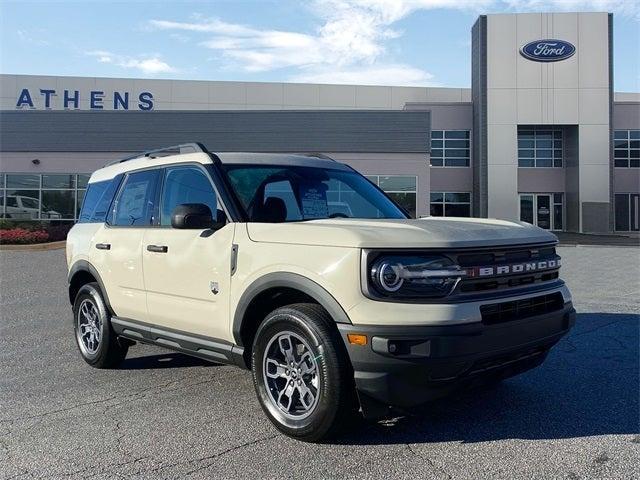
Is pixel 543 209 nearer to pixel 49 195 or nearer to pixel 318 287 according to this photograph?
pixel 49 195

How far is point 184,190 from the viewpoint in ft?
15.4

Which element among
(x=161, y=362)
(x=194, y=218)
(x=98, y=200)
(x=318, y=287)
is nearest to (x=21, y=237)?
(x=98, y=200)

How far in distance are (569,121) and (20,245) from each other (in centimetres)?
3010

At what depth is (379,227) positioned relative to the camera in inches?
142

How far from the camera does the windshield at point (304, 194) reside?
440 centimetres

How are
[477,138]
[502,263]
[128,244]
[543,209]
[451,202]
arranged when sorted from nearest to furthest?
[502,263], [128,244], [477,138], [543,209], [451,202]

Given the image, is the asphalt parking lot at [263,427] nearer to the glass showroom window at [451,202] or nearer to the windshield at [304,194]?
the windshield at [304,194]

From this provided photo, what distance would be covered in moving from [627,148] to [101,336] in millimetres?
37124

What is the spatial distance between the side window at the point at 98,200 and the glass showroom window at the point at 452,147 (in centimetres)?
3160

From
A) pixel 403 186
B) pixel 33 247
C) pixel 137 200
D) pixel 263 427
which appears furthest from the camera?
pixel 403 186

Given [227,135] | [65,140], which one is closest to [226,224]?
[227,135]

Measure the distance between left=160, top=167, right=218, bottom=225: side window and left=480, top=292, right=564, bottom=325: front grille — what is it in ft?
7.09

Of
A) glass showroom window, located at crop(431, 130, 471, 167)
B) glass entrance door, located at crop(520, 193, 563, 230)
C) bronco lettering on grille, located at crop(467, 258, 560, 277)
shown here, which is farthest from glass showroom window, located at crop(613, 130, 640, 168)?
bronco lettering on grille, located at crop(467, 258, 560, 277)

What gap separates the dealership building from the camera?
27141mm
